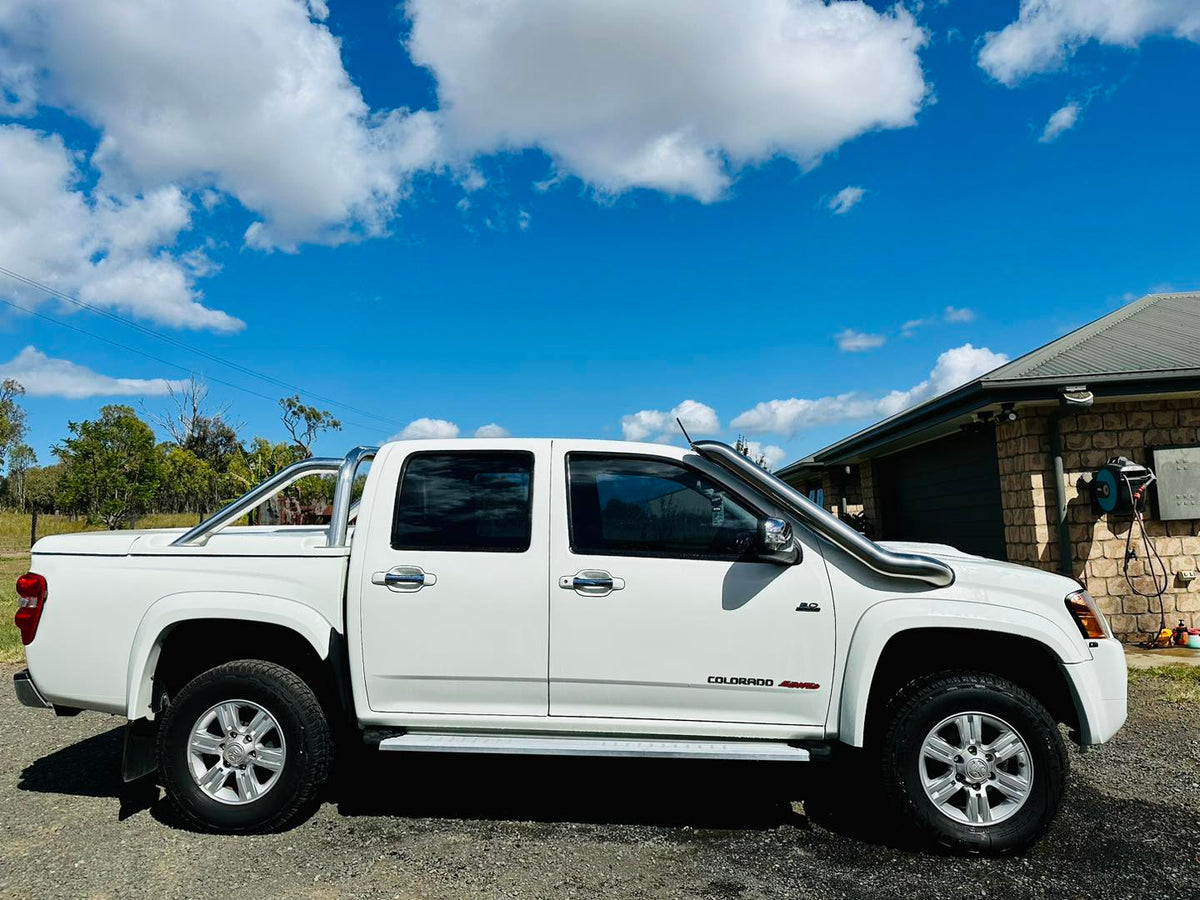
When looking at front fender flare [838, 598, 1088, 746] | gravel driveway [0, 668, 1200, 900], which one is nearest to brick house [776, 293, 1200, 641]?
gravel driveway [0, 668, 1200, 900]

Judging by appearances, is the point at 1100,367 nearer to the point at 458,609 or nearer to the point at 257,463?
the point at 458,609

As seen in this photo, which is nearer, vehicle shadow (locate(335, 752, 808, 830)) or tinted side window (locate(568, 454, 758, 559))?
tinted side window (locate(568, 454, 758, 559))

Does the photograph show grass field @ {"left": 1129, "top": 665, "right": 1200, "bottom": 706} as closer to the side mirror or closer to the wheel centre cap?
the wheel centre cap

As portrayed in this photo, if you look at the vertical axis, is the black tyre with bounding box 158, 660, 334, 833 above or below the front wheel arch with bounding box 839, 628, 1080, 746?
below

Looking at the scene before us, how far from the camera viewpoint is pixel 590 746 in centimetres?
386

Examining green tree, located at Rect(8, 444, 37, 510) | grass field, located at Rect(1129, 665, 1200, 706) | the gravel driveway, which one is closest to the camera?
the gravel driveway

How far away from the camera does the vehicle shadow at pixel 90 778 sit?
15.2 ft

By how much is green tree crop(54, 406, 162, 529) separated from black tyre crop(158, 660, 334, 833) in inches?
1204

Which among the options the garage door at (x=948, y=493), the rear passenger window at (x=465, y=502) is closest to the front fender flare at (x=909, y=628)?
the rear passenger window at (x=465, y=502)

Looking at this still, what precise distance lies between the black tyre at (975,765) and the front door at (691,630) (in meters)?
0.43

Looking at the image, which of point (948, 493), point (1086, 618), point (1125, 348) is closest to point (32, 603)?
point (1086, 618)

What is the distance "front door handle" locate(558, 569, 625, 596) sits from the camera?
12.9 feet

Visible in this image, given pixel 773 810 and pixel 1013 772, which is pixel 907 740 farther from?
pixel 773 810

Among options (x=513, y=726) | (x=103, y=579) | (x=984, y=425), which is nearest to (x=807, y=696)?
(x=513, y=726)
